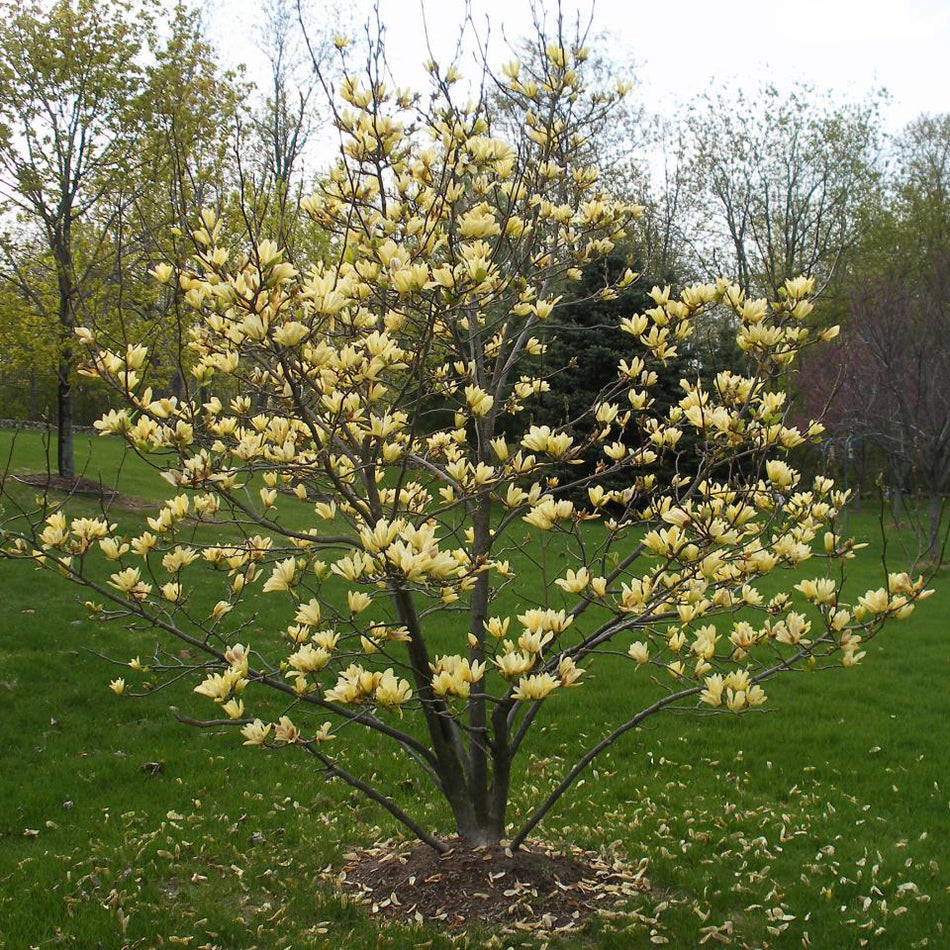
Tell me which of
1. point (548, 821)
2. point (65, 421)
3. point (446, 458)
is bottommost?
point (548, 821)

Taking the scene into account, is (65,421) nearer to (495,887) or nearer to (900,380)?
(495,887)

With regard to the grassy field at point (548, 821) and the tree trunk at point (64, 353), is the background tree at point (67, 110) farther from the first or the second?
the grassy field at point (548, 821)

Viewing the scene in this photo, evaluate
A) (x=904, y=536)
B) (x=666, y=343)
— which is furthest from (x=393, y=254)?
(x=904, y=536)

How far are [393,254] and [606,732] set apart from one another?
4.04m

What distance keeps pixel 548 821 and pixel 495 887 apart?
3.54 ft

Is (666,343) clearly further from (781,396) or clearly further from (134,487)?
(134,487)

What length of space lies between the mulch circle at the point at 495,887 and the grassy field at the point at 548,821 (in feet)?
0.37

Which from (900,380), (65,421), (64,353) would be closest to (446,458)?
(64,353)

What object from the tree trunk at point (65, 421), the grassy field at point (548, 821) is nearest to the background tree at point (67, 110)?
the tree trunk at point (65, 421)

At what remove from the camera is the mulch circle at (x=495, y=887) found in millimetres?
3479

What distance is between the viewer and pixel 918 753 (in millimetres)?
5570

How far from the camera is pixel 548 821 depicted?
15.2 feet

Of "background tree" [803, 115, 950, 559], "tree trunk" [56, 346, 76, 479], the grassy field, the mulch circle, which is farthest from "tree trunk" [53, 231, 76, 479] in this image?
"background tree" [803, 115, 950, 559]

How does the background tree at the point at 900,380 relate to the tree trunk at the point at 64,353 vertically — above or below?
below
